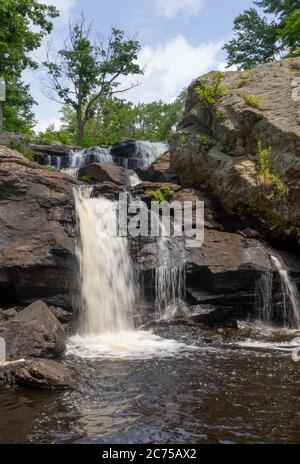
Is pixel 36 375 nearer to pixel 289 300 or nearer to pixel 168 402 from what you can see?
pixel 168 402

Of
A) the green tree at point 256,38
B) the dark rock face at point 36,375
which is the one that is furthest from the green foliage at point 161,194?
the green tree at point 256,38

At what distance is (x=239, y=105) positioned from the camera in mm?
12453

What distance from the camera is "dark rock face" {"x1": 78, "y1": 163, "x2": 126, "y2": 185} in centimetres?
1501

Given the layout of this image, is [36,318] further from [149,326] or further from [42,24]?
[42,24]

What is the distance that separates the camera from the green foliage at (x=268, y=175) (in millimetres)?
11183

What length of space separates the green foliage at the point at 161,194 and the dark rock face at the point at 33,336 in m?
5.88

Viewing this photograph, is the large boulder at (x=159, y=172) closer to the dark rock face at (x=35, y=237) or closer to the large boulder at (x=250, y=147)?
the large boulder at (x=250, y=147)

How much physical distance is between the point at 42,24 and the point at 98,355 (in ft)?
47.2

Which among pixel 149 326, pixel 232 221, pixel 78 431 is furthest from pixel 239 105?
pixel 78 431

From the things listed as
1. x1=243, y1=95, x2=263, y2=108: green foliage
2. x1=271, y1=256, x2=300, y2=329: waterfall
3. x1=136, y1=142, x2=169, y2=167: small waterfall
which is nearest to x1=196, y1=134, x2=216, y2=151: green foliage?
x1=243, y1=95, x2=263, y2=108: green foliage

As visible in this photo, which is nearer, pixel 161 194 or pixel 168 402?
pixel 168 402

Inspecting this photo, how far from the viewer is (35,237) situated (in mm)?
9328

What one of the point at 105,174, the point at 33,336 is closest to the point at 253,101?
the point at 105,174

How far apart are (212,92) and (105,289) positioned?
7.58 metres
